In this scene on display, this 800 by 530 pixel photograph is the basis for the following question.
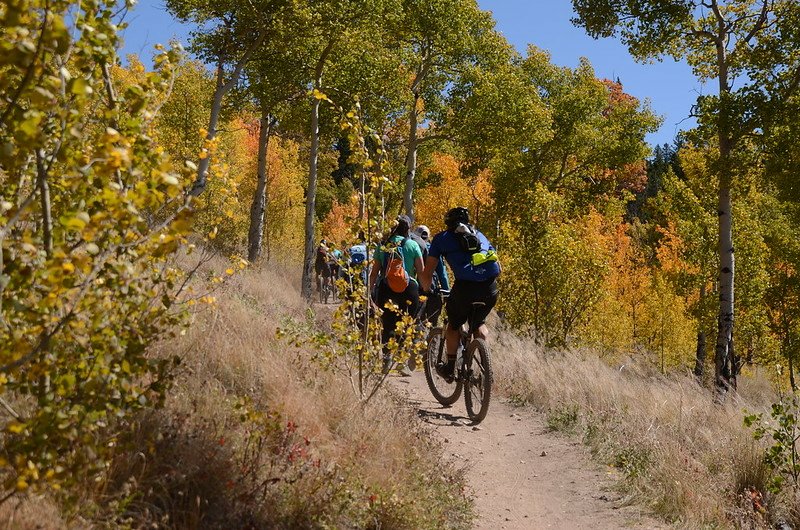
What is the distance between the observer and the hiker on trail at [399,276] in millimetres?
7977

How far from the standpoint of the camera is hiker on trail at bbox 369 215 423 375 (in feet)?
26.2

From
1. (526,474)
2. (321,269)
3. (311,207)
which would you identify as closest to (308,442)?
(526,474)

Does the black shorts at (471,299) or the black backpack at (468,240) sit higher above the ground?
the black backpack at (468,240)

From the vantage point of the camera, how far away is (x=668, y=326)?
99.2ft

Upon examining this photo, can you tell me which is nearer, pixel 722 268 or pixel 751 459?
pixel 751 459

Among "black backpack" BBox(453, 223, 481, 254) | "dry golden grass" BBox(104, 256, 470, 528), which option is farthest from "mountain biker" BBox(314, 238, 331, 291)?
"dry golden grass" BBox(104, 256, 470, 528)

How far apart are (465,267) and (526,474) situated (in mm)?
2104

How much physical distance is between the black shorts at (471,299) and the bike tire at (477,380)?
11.7 inches

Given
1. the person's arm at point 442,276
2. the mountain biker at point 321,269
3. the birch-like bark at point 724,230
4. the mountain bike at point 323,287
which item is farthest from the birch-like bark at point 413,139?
the person's arm at point 442,276

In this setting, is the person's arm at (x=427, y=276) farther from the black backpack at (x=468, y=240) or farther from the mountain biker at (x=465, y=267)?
the black backpack at (x=468, y=240)

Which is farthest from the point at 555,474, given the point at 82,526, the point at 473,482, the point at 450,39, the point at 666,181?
the point at 666,181

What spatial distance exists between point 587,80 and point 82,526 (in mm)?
31291

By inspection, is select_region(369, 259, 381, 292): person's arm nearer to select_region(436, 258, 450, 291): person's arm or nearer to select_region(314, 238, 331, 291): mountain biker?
select_region(436, 258, 450, 291): person's arm

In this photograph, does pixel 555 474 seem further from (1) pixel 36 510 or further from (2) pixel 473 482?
(1) pixel 36 510
